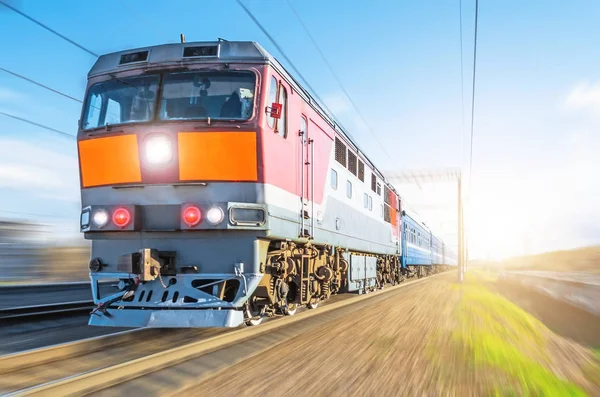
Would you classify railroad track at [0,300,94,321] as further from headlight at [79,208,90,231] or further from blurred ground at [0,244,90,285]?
blurred ground at [0,244,90,285]

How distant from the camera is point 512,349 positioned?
6.33 meters

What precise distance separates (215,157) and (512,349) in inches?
184

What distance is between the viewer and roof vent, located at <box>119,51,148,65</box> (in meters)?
6.96

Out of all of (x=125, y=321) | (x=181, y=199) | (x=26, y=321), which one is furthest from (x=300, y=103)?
(x=26, y=321)

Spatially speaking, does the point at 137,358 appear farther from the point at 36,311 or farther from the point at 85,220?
the point at 36,311

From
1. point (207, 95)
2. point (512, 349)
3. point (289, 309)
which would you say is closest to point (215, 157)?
point (207, 95)

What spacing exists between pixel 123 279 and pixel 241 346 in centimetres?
183

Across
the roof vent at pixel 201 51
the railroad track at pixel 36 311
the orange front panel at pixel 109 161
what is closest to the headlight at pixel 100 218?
the orange front panel at pixel 109 161

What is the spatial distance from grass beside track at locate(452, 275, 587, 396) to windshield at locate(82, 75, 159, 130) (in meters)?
5.34

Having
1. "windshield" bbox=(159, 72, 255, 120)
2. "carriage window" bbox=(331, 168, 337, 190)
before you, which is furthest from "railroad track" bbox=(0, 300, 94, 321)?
"carriage window" bbox=(331, 168, 337, 190)

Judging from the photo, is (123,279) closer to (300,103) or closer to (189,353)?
(189,353)

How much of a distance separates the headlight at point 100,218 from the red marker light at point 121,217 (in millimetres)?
146

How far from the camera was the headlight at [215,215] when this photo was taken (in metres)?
6.18

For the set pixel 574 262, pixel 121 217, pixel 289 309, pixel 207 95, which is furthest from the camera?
pixel 574 262
